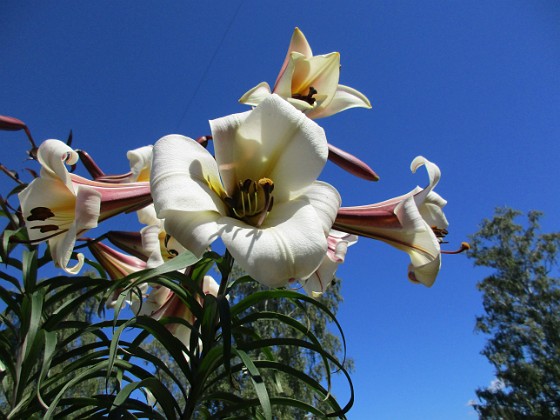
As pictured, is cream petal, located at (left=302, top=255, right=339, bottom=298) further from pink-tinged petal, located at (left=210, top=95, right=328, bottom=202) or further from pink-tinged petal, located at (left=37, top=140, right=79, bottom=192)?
pink-tinged petal, located at (left=37, top=140, right=79, bottom=192)

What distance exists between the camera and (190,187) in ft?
1.96

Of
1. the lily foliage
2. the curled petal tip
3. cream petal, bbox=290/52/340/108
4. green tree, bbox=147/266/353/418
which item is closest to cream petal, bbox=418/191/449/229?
the lily foliage

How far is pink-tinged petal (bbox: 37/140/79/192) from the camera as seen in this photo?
702 millimetres

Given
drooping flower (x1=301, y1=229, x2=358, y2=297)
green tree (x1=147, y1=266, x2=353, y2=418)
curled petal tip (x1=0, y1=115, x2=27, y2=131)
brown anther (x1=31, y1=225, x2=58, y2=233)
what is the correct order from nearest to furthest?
1. brown anther (x1=31, y1=225, x2=58, y2=233)
2. drooping flower (x1=301, y1=229, x2=358, y2=297)
3. curled petal tip (x1=0, y1=115, x2=27, y2=131)
4. green tree (x1=147, y1=266, x2=353, y2=418)

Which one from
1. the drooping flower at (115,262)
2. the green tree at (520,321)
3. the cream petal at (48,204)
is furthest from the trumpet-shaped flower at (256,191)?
the green tree at (520,321)

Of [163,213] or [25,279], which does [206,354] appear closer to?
[163,213]

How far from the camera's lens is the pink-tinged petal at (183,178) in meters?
0.57

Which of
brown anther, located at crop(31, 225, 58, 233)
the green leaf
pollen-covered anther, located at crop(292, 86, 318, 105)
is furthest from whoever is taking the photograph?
pollen-covered anther, located at crop(292, 86, 318, 105)

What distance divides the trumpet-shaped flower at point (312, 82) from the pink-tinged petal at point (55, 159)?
0.41 m

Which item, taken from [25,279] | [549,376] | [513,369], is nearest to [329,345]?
[513,369]

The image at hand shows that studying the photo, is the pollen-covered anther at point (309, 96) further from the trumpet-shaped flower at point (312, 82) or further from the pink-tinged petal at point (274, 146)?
the pink-tinged petal at point (274, 146)

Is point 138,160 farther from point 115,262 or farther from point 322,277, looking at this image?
point 322,277

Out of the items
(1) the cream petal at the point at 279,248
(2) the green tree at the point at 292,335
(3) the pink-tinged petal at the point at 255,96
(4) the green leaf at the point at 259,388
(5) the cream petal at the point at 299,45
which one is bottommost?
(4) the green leaf at the point at 259,388

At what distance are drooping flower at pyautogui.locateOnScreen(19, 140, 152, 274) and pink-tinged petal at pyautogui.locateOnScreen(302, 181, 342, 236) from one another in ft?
1.00
